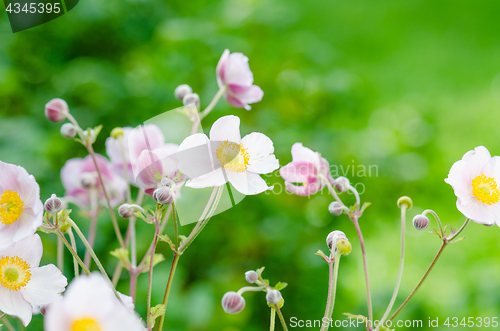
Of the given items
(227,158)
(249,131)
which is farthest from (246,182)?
(249,131)

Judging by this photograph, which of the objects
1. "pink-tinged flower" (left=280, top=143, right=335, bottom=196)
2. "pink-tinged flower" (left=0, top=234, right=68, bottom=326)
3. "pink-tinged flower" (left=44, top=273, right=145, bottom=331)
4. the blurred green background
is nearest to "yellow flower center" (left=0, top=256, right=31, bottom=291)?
"pink-tinged flower" (left=0, top=234, right=68, bottom=326)

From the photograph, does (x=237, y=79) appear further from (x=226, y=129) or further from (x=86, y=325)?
(x=86, y=325)

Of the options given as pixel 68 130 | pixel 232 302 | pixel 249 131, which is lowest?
pixel 249 131

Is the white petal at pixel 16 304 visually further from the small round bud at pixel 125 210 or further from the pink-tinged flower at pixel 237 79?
the pink-tinged flower at pixel 237 79

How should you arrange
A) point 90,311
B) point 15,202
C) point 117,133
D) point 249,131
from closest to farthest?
1. point 90,311
2. point 15,202
3. point 117,133
4. point 249,131

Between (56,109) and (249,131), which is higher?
(56,109)

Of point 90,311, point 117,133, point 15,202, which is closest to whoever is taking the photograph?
point 90,311

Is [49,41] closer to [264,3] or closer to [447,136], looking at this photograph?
[264,3]
